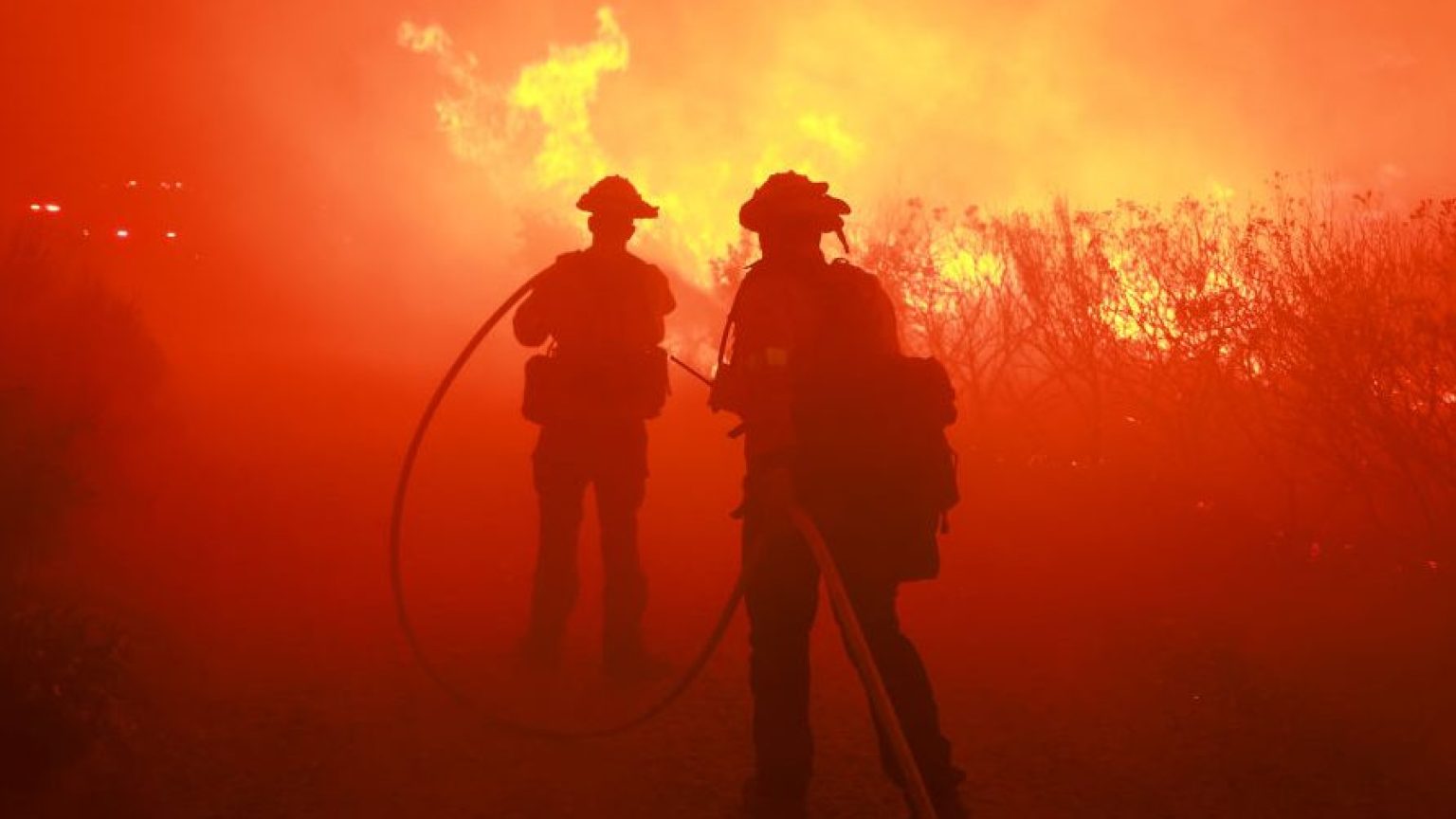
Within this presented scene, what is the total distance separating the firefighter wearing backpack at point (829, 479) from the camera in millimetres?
3420

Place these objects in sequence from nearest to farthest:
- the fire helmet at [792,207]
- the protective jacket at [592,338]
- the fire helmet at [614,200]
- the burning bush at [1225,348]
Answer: the fire helmet at [792,207]
the protective jacket at [592,338]
the fire helmet at [614,200]
the burning bush at [1225,348]

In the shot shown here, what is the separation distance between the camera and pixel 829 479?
3441 millimetres

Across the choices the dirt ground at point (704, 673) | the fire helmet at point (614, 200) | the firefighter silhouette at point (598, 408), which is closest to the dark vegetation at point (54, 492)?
the dirt ground at point (704, 673)

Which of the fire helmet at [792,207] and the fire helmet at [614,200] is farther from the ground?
the fire helmet at [614,200]

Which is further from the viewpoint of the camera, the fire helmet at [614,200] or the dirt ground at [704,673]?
the fire helmet at [614,200]

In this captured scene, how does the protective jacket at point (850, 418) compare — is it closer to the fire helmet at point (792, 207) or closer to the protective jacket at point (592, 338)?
the fire helmet at point (792, 207)

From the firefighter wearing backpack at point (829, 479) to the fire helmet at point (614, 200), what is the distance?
5.64 ft

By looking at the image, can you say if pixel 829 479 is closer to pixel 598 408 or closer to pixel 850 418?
pixel 850 418

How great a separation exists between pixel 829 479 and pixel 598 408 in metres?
1.90

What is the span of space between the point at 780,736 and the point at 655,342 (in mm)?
2288

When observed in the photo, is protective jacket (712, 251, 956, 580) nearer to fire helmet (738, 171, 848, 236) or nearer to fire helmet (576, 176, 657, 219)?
fire helmet (738, 171, 848, 236)

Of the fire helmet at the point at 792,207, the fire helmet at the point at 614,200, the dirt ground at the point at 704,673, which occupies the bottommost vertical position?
the dirt ground at the point at 704,673

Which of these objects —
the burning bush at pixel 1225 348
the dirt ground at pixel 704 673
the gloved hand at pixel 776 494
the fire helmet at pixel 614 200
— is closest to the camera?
the gloved hand at pixel 776 494

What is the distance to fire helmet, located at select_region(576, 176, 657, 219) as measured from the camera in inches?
204
